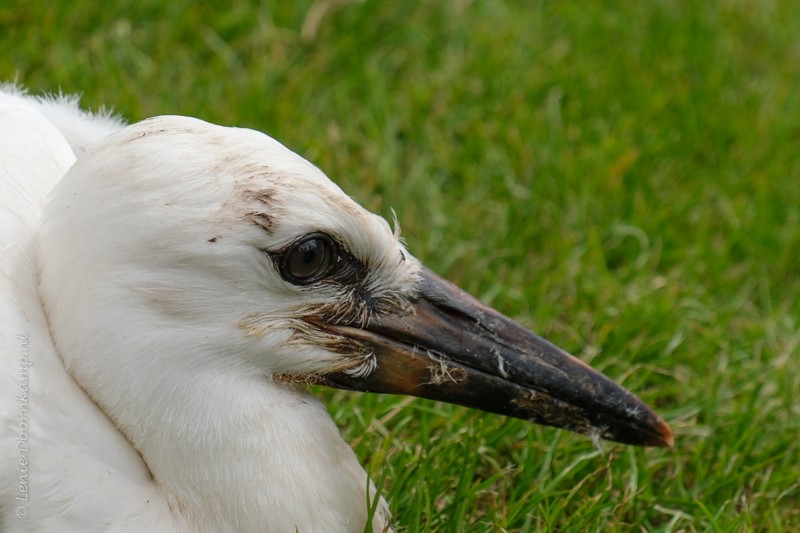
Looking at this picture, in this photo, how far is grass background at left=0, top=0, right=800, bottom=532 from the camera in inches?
149

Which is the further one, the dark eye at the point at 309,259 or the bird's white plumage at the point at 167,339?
the dark eye at the point at 309,259

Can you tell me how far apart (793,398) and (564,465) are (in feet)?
3.32

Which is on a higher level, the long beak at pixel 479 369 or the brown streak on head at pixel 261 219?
the brown streak on head at pixel 261 219

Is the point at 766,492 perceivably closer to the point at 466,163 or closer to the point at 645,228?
the point at 645,228

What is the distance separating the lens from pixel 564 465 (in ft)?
12.5

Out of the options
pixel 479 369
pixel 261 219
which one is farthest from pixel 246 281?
pixel 479 369

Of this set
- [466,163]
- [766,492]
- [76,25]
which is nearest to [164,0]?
[76,25]

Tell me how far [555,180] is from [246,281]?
8.89ft

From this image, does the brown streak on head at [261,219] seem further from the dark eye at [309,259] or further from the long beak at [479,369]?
the long beak at [479,369]

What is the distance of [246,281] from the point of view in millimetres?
2844

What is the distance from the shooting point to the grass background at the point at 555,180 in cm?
378

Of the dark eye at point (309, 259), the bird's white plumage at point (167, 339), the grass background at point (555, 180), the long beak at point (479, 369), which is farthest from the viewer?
the grass background at point (555, 180)

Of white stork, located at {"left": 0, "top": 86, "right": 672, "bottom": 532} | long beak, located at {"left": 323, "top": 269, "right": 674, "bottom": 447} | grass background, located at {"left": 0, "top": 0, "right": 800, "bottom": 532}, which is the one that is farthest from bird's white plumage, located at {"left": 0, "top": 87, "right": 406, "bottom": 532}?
grass background, located at {"left": 0, "top": 0, "right": 800, "bottom": 532}

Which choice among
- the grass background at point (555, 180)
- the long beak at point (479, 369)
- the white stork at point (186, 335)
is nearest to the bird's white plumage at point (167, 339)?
the white stork at point (186, 335)
